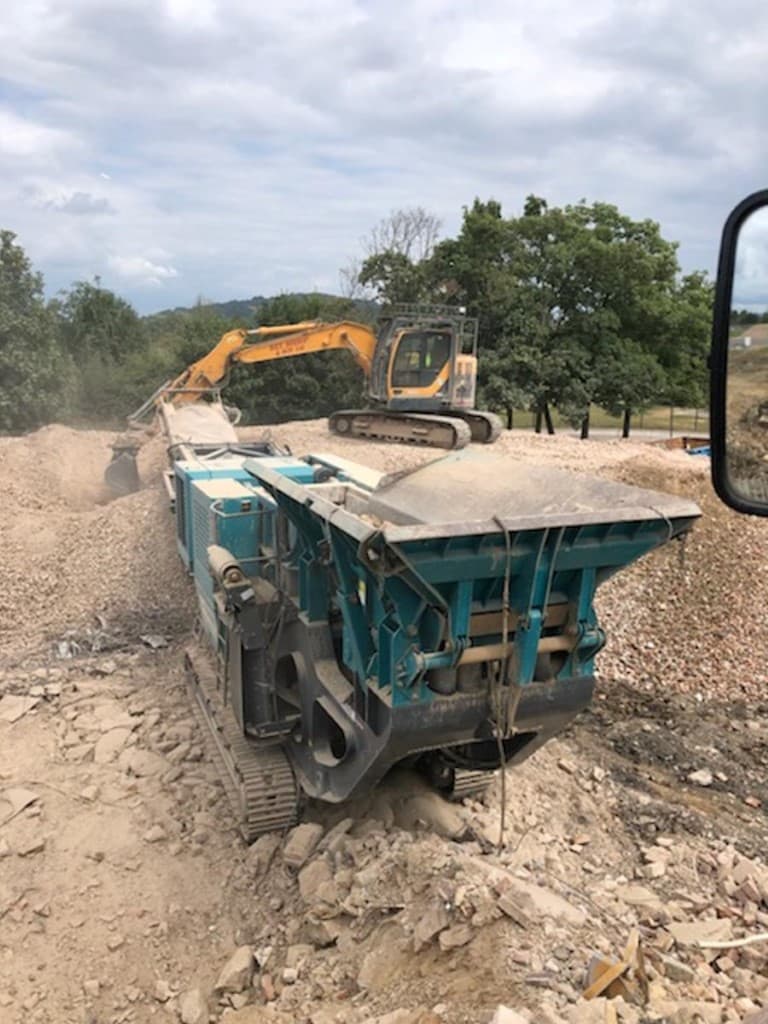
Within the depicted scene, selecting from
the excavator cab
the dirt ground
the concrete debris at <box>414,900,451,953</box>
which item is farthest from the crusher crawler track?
the excavator cab

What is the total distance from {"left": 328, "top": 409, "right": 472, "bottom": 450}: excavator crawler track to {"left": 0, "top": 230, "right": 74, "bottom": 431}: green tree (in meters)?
10.8

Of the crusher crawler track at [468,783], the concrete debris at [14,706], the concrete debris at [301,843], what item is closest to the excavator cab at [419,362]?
the concrete debris at [14,706]

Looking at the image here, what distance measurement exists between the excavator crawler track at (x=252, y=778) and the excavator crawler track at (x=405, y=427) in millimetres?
9167

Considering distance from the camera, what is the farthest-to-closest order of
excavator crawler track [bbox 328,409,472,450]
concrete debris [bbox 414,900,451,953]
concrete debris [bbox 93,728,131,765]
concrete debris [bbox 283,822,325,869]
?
excavator crawler track [bbox 328,409,472,450] → concrete debris [bbox 93,728,131,765] → concrete debris [bbox 283,822,325,869] → concrete debris [bbox 414,900,451,953]

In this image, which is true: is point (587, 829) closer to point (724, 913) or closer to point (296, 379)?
point (724, 913)

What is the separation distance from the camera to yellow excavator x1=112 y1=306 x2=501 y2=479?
14953 millimetres

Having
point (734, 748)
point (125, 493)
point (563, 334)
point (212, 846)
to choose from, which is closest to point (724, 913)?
point (212, 846)

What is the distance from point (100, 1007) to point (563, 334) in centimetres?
2170

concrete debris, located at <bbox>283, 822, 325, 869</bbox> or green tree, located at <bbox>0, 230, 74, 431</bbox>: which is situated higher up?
green tree, located at <bbox>0, 230, 74, 431</bbox>

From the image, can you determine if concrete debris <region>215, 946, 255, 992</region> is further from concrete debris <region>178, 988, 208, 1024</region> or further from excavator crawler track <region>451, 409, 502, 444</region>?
excavator crawler track <region>451, 409, 502, 444</region>

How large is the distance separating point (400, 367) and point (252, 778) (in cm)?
1094

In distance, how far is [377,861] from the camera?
441cm

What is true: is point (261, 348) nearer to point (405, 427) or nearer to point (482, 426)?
point (405, 427)

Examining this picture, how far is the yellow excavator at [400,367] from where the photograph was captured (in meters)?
15.0
